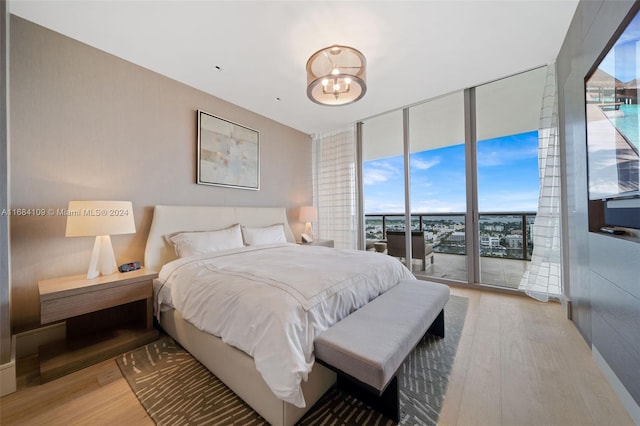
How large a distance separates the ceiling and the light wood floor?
2.69 m

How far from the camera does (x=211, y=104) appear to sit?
3092 mm

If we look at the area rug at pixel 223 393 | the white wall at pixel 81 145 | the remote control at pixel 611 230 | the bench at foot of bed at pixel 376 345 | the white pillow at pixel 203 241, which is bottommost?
the area rug at pixel 223 393

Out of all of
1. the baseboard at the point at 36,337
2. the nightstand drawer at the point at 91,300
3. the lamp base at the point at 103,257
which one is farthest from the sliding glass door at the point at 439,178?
the baseboard at the point at 36,337

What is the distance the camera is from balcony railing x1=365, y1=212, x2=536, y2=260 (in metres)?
3.21

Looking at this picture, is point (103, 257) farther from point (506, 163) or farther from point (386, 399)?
point (506, 163)

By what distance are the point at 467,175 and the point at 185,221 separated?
3.63 m

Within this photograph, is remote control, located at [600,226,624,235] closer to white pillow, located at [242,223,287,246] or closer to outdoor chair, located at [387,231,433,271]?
outdoor chair, located at [387,231,433,271]

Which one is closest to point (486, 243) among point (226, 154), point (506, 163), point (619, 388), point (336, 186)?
point (506, 163)

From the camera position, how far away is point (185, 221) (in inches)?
105

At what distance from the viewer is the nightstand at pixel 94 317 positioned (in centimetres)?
159

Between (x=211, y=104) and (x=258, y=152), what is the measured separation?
875 mm

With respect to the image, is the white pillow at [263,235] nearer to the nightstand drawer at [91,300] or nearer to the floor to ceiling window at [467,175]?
the nightstand drawer at [91,300]

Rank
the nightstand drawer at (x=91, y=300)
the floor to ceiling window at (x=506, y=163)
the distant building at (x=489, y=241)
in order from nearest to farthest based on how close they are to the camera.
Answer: the nightstand drawer at (x=91, y=300), the floor to ceiling window at (x=506, y=163), the distant building at (x=489, y=241)

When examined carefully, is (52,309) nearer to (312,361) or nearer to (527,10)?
(312,361)
